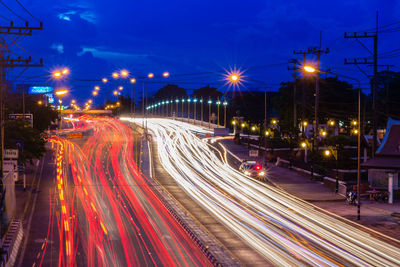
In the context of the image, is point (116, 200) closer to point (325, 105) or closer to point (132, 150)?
Answer: point (132, 150)

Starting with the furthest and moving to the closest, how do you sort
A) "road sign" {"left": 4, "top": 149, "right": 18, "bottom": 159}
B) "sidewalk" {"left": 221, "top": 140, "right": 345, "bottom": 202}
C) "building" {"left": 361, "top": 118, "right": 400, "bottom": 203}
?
1. "sidewalk" {"left": 221, "top": 140, "right": 345, "bottom": 202}
2. "building" {"left": 361, "top": 118, "right": 400, "bottom": 203}
3. "road sign" {"left": 4, "top": 149, "right": 18, "bottom": 159}

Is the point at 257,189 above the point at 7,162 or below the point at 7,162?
below

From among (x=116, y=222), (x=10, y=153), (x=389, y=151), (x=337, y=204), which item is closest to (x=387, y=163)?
(x=389, y=151)

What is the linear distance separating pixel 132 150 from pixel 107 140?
1303 cm

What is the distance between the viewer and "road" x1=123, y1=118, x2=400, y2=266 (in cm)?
1756

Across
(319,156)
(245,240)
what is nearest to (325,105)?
(319,156)

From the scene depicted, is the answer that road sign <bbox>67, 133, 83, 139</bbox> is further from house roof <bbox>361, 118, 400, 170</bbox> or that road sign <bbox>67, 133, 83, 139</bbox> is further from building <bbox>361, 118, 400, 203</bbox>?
house roof <bbox>361, 118, 400, 170</bbox>

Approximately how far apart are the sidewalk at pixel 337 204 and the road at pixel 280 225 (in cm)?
112

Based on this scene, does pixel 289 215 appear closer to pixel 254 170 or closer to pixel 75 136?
pixel 254 170

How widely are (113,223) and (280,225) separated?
7841 millimetres

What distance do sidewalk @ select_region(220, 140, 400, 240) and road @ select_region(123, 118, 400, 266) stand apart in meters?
1.12

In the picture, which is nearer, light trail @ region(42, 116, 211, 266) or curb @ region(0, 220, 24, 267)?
curb @ region(0, 220, 24, 267)

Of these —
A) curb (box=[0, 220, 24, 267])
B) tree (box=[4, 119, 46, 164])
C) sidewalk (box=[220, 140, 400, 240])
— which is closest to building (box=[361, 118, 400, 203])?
sidewalk (box=[220, 140, 400, 240])

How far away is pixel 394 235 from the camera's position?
22344 millimetres
